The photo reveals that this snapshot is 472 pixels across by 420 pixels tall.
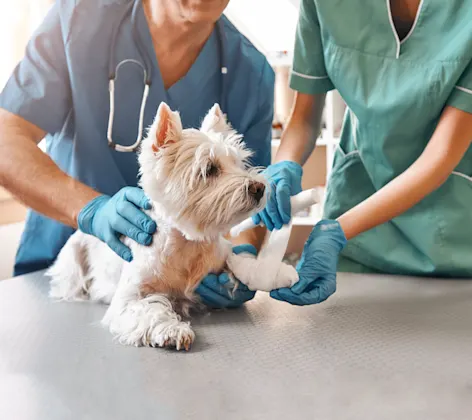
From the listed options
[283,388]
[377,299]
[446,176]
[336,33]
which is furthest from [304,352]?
[336,33]

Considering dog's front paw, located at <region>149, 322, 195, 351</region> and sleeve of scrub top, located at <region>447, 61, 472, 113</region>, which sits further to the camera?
sleeve of scrub top, located at <region>447, 61, 472, 113</region>

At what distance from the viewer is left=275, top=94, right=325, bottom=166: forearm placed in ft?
4.64

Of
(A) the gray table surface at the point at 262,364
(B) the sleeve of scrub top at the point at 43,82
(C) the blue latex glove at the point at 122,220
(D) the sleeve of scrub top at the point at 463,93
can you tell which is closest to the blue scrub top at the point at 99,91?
(B) the sleeve of scrub top at the point at 43,82

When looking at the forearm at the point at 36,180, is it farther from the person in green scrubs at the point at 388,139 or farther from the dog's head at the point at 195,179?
the person in green scrubs at the point at 388,139

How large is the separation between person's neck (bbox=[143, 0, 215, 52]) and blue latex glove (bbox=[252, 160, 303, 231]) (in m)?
0.38

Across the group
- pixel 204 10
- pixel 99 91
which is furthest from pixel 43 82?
pixel 204 10

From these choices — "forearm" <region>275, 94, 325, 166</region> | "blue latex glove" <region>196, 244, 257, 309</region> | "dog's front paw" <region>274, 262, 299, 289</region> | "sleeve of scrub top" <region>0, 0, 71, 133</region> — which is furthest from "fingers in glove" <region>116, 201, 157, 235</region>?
"forearm" <region>275, 94, 325, 166</region>

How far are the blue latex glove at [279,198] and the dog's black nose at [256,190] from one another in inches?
4.0

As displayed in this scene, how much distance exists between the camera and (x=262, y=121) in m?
1.47

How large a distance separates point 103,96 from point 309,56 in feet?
1.67

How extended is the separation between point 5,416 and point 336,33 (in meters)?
1.04

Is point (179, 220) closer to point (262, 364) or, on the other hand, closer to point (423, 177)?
point (262, 364)

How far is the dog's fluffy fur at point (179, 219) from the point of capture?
0.96 meters

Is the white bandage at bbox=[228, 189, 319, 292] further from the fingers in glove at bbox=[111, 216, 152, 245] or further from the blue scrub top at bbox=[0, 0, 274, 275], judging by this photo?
the blue scrub top at bbox=[0, 0, 274, 275]
